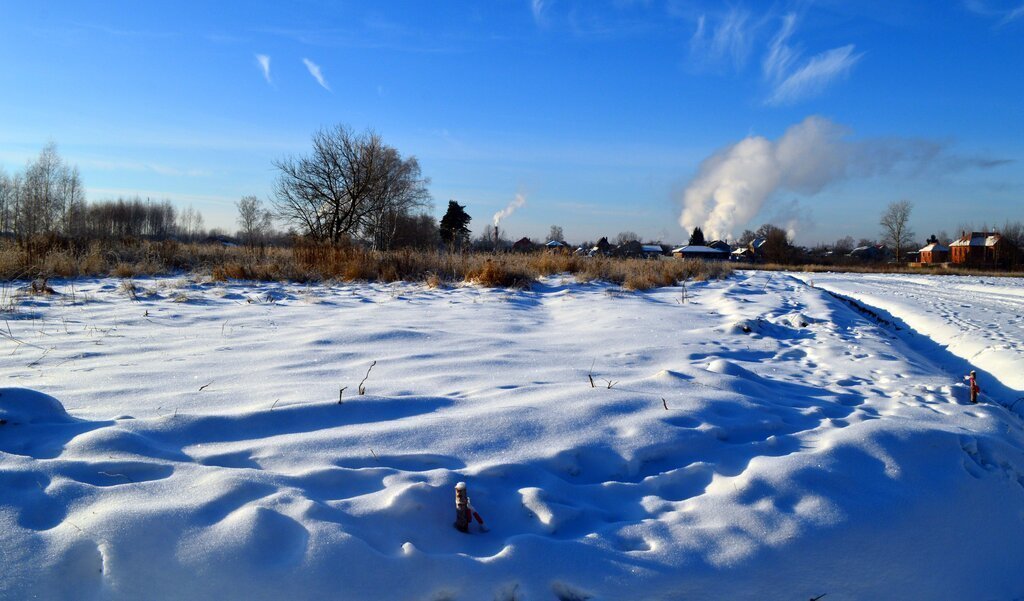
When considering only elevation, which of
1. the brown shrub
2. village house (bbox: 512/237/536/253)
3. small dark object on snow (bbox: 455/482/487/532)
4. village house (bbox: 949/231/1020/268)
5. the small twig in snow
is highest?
village house (bbox: 949/231/1020/268)

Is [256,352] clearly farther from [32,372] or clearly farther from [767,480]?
[767,480]

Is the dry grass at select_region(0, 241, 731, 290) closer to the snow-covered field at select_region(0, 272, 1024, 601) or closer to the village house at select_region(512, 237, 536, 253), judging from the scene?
the village house at select_region(512, 237, 536, 253)

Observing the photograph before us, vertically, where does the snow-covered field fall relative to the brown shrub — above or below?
below

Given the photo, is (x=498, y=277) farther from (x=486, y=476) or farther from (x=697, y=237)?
(x=697, y=237)

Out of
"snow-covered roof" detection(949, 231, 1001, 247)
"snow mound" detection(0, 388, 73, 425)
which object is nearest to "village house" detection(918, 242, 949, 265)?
"snow-covered roof" detection(949, 231, 1001, 247)

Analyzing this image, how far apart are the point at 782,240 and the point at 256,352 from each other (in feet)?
218

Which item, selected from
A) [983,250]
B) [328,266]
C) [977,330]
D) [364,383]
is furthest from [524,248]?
[983,250]

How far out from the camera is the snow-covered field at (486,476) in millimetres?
1597

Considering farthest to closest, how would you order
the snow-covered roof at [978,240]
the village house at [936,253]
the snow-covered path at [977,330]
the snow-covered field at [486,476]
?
the village house at [936,253] < the snow-covered roof at [978,240] < the snow-covered path at [977,330] < the snow-covered field at [486,476]

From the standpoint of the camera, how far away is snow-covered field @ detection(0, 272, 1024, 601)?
160 cm

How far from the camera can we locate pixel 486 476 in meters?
2.14

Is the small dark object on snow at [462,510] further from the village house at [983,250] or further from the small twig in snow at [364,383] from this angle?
the village house at [983,250]

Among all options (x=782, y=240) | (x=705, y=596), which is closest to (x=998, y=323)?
(x=705, y=596)

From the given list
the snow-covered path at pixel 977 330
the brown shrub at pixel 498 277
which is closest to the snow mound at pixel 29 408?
the brown shrub at pixel 498 277
